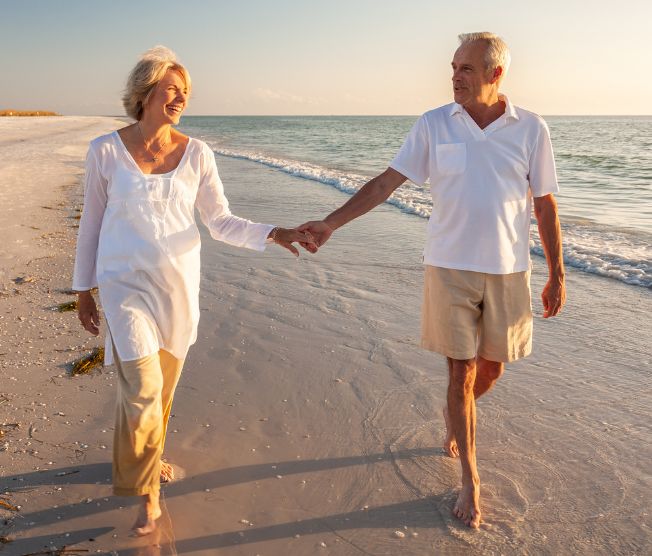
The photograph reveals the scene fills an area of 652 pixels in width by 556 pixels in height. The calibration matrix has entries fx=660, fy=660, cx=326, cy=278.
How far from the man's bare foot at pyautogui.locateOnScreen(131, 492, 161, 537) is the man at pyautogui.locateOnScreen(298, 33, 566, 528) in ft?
4.51

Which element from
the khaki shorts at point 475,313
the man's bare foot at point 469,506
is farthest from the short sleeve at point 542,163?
the man's bare foot at point 469,506

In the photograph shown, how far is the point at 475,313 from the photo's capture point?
3195 mm

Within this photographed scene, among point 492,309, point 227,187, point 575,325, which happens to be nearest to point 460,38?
point 492,309

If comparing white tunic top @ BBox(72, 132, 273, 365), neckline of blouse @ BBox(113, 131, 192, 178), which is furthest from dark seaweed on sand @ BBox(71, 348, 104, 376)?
neckline of blouse @ BBox(113, 131, 192, 178)

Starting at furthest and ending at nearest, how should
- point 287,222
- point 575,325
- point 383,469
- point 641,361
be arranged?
1. point 287,222
2. point 575,325
3. point 641,361
4. point 383,469

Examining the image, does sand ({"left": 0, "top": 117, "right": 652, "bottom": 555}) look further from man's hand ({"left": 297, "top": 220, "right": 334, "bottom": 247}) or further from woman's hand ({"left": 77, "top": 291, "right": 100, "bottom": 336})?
man's hand ({"left": 297, "top": 220, "right": 334, "bottom": 247})

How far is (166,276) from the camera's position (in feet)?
9.48

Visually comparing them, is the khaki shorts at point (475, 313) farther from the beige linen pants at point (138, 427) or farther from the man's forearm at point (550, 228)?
the beige linen pants at point (138, 427)

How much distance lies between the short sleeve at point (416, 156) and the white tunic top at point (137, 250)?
102cm

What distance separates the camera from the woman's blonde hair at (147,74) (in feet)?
9.45

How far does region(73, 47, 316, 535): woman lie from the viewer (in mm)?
2826

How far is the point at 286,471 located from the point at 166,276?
123 centimetres

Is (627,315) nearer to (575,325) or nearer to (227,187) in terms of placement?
(575,325)

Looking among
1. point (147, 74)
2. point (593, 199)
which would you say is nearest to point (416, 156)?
point (147, 74)
